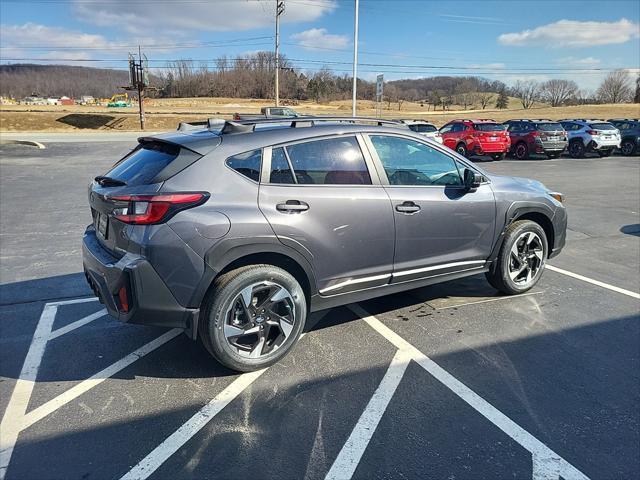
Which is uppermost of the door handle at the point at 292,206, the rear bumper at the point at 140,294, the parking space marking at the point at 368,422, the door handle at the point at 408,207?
the door handle at the point at 292,206

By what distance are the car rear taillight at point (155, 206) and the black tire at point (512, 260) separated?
306 cm

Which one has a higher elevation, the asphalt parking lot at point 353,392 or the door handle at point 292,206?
the door handle at point 292,206

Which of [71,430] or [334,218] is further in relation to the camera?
[334,218]

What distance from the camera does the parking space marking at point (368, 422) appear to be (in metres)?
2.47

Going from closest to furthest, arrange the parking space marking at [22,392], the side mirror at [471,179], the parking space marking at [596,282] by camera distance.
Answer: the parking space marking at [22,392] → the side mirror at [471,179] → the parking space marking at [596,282]

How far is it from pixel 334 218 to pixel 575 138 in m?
23.9

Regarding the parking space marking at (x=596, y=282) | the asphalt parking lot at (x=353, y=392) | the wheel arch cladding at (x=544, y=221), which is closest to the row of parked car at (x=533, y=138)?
the parking space marking at (x=596, y=282)

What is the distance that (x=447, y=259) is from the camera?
425 cm

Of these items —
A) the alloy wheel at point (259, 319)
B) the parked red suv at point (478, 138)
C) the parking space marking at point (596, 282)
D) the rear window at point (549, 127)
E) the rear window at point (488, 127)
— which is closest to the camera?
the alloy wheel at point (259, 319)

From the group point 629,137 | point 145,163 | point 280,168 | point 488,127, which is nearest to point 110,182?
point 145,163

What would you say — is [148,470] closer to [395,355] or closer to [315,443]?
[315,443]

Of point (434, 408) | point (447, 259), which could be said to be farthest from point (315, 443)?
point (447, 259)

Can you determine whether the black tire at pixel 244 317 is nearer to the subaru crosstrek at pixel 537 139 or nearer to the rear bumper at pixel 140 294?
the rear bumper at pixel 140 294

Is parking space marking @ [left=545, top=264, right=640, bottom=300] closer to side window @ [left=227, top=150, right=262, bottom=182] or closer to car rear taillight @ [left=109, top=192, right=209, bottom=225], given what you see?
side window @ [left=227, top=150, right=262, bottom=182]
